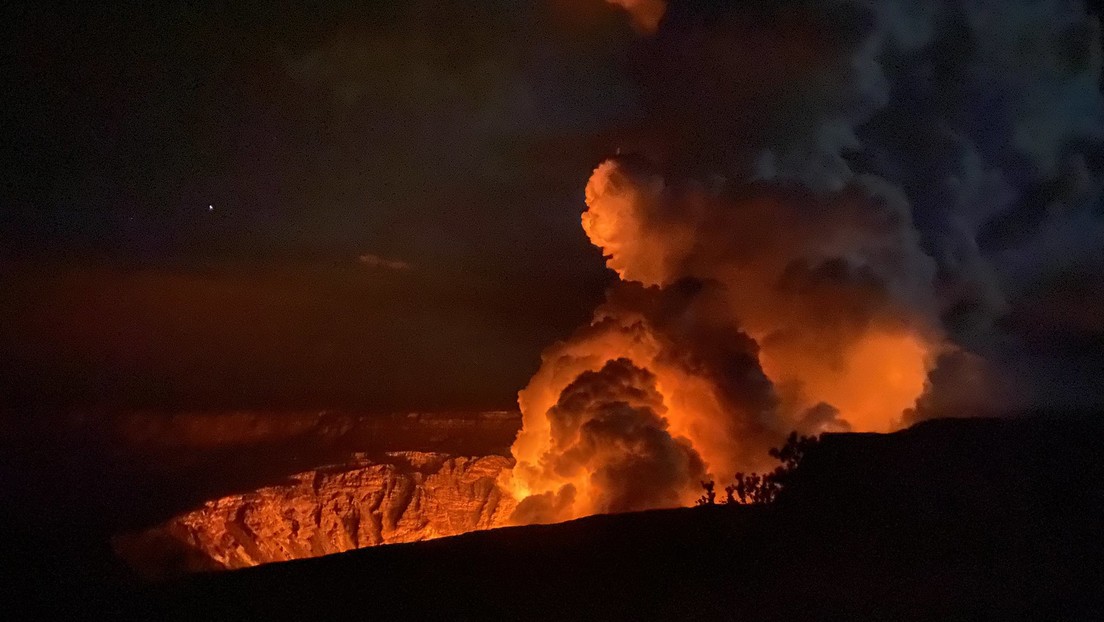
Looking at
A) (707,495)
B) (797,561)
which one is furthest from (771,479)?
Result: (797,561)

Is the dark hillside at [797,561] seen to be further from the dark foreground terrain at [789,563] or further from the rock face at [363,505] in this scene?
the rock face at [363,505]

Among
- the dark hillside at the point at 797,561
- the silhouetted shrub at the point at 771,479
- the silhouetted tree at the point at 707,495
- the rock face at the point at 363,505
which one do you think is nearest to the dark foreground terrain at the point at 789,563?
the dark hillside at the point at 797,561

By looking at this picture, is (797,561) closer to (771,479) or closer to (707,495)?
(771,479)

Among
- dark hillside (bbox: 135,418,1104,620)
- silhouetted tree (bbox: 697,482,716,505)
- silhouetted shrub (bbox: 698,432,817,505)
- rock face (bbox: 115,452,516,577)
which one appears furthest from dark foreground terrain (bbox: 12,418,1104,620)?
rock face (bbox: 115,452,516,577)

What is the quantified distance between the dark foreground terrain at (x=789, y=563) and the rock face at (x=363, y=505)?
8224 centimetres

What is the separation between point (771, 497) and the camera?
33.2 m

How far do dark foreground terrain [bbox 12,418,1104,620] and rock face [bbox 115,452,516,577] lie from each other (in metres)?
82.2

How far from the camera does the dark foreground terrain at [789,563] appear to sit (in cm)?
2038

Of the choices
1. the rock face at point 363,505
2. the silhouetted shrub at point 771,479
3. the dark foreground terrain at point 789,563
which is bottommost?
the dark foreground terrain at point 789,563

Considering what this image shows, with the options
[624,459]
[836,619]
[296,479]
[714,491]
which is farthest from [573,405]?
[296,479]

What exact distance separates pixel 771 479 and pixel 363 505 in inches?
4019

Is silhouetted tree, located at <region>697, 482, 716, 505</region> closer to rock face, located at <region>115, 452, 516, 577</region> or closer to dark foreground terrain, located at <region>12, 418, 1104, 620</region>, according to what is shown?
dark foreground terrain, located at <region>12, 418, 1104, 620</region>

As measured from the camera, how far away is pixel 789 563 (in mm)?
23062

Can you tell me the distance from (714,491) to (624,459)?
4.36 m
